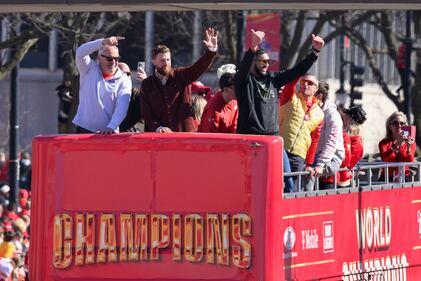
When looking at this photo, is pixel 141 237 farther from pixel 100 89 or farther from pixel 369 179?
pixel 369 179

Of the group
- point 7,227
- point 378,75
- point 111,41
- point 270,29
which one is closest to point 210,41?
point 111,41

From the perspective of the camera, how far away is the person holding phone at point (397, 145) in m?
13.9

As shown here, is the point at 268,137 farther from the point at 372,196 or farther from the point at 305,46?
the point at 305,46

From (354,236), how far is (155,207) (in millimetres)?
2056

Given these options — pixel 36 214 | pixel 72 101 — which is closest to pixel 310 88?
pixel 36 214

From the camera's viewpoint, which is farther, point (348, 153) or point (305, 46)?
point (305, 46)

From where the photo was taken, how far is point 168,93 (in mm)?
11148

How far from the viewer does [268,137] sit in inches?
397

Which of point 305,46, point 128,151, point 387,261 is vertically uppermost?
point 305,46

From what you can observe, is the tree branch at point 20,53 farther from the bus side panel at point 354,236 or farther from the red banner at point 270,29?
the bus side panel at point 354,236

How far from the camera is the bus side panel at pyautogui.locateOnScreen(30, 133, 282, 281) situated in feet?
32.9

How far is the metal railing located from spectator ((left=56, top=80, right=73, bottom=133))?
9.98 metres

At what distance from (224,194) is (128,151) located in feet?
2.63

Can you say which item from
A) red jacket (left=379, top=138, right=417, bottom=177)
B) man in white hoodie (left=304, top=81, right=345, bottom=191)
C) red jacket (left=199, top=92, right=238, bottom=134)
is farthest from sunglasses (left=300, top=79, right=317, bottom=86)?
red jacket (left=379, top=138, right=417, bottom=177)
